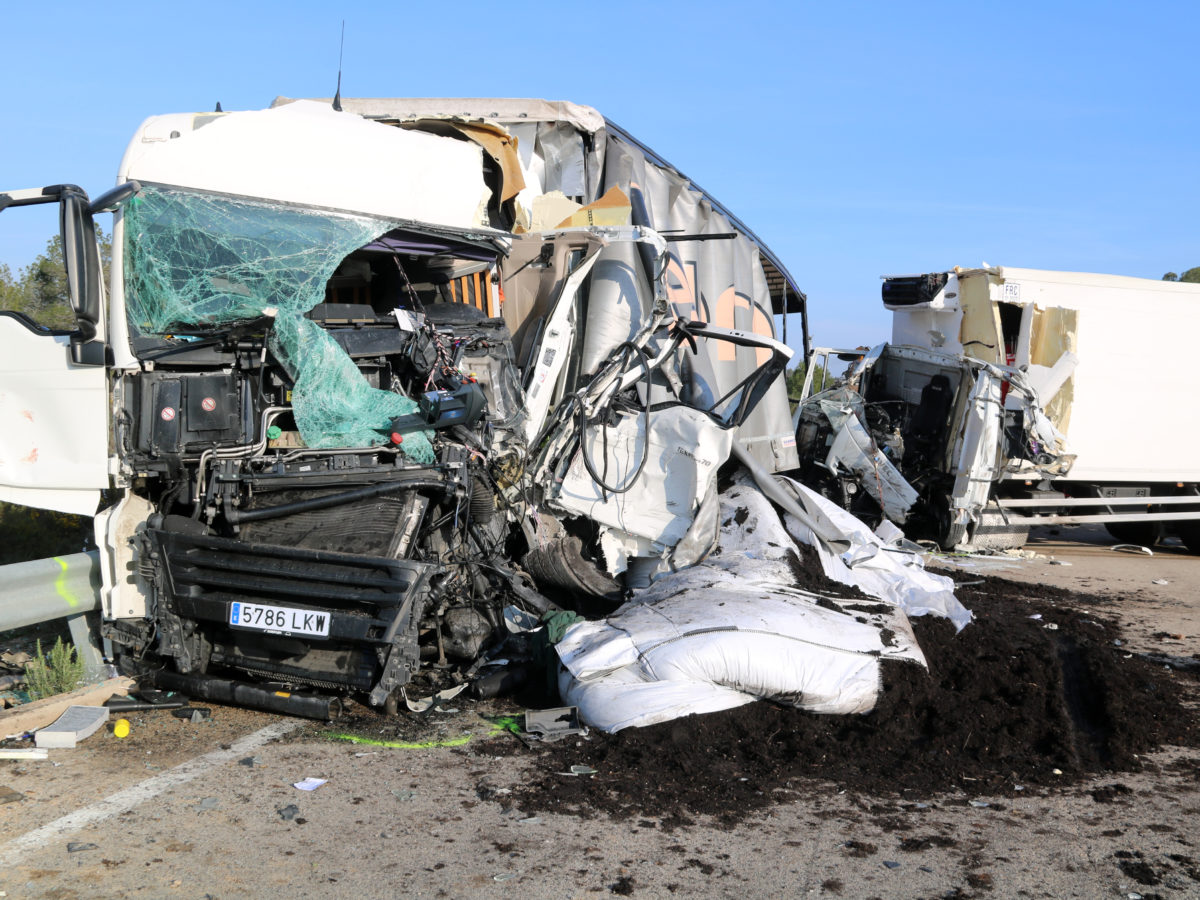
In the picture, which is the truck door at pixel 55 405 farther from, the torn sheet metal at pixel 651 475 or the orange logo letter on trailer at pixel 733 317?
the orange logo letter on trailer at pixel 733 317

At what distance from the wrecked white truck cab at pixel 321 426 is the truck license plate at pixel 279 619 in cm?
1

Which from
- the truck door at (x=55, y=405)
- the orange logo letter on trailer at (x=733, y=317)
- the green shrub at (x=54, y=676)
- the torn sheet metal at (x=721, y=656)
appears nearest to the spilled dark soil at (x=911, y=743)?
the torn sheet metal at (x=721, y=656)

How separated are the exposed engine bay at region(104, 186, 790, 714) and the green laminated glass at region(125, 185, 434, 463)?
0.03 feet

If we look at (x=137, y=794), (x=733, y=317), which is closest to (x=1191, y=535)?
(x=733, y=317)

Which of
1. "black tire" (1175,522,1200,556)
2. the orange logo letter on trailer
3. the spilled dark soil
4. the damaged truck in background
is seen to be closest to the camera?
the spilled dark soil

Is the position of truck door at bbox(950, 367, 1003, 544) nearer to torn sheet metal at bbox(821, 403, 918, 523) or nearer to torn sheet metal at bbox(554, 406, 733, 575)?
torn sheet metal at bbox(821, 403, 918, 523)

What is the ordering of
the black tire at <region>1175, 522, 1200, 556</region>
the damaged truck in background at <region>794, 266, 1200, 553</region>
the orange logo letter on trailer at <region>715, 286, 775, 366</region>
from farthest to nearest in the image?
the black tire at <region>1175, 522, 1200, 556</region>, the damaged truck in background at <region>794, 266, 1200, 553</region>, the orange logo letter on trailer at <region>715, 286, 775, 366</region>

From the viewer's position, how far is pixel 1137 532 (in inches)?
504

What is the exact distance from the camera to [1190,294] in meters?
11.8

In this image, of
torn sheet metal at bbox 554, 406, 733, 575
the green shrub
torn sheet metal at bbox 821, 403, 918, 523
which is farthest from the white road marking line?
torn sheet metal at bbox 821, 403, 918, 523

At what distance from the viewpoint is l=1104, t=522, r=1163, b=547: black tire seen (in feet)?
40.7

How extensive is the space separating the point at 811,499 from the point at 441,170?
331 centimetres

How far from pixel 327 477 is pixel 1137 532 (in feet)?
38.1

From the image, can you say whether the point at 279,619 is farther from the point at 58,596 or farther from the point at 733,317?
the point at 733,317
